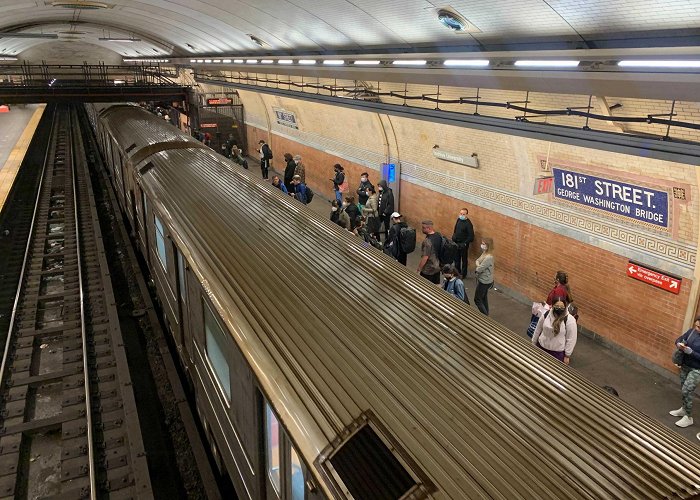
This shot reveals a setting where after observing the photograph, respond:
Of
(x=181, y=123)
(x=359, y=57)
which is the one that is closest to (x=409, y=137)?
(x=359, y=57)

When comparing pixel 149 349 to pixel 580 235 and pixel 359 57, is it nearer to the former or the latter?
pixel 359 57

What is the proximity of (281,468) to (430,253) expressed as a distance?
16.5ft

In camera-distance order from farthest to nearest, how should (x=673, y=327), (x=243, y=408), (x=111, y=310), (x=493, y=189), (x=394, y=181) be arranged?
(x=394, y=181) < (x=493, y=189) < (x=111, y=310) < (x=673, y=327) < (x=243, y=408)

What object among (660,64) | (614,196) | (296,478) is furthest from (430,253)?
(296,478)

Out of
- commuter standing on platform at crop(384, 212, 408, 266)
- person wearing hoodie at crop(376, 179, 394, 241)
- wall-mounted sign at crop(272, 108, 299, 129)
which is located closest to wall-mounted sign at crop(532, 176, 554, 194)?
commuter standing on platform at crop(384, 212, 408, 266)

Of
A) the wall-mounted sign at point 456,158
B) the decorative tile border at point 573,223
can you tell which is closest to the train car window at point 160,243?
the wall-mounted sign at point 456,158

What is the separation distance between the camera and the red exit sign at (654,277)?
636cm

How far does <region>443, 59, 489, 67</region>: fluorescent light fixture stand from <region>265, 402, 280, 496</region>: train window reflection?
157 inches

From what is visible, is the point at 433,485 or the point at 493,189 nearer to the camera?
the point at 433,485

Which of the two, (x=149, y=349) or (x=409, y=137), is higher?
(x=409, y=137)

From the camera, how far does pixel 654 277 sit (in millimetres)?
6582

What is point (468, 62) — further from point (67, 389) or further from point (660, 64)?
point (67, 389)

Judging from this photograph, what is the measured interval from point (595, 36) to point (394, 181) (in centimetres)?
664

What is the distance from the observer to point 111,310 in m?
8.05
